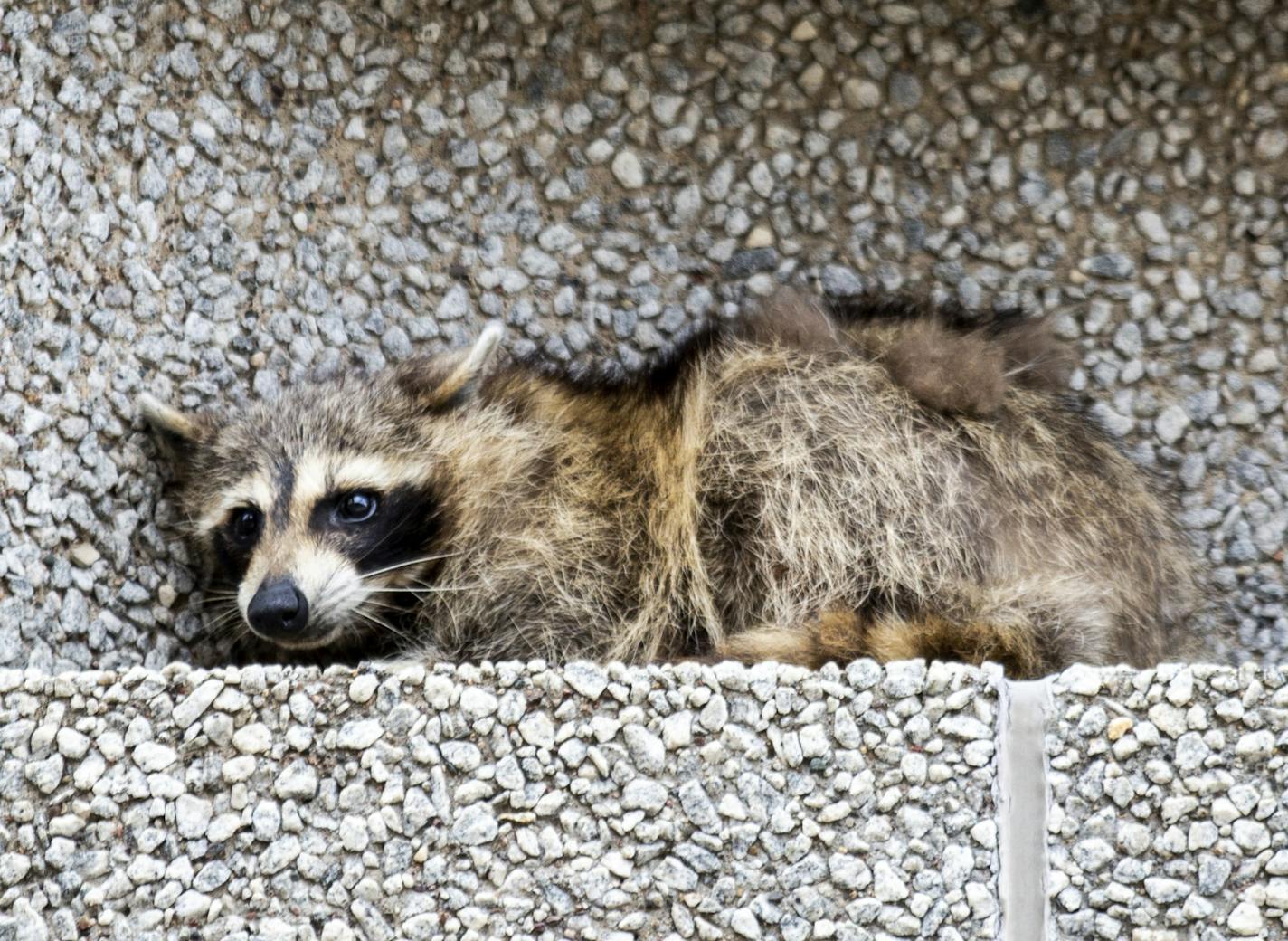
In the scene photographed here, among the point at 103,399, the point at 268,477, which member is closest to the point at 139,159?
the point at 103,399

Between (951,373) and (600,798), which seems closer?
(600,798)

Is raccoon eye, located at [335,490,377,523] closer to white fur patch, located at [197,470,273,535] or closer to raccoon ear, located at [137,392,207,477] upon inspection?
white fur patch, located at [197,470,273,535]

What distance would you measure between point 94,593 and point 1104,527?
6.66 ft

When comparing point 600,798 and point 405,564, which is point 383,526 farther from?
point 600,798

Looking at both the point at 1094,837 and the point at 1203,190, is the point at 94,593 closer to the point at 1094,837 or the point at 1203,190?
the point at 1094,837

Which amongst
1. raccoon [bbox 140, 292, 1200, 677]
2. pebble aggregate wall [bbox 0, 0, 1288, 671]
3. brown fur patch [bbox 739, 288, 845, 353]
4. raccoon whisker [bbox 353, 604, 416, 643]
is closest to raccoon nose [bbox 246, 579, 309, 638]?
raccoon [bbox 140, 292, 1200, 677]

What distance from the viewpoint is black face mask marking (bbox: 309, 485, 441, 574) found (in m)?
3.24

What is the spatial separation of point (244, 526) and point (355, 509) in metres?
0.26

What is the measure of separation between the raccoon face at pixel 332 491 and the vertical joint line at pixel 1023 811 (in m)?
1.28

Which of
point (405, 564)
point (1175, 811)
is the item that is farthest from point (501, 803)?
point (1175, 811)

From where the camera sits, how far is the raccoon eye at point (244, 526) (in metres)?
3.34

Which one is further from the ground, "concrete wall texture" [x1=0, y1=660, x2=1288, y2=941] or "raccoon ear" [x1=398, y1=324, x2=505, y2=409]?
"raccoon ear" [x1=398, y1=324, x2=505, y2=409]

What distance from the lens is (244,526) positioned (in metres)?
3.36

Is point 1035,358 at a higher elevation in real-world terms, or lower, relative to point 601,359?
lower
